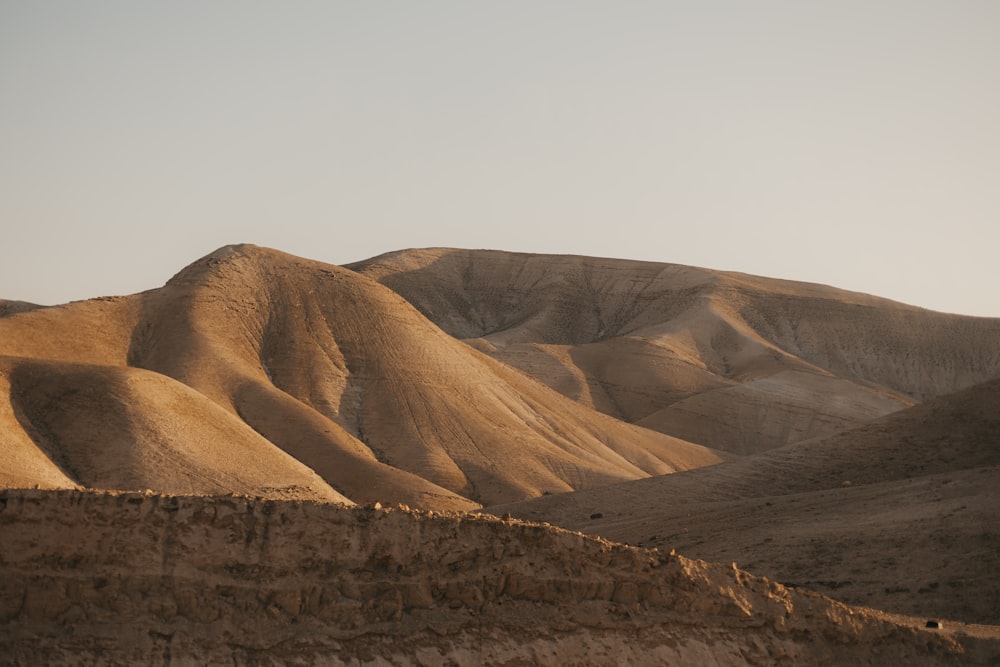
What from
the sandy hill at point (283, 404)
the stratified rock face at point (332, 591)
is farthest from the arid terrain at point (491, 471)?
the sandy hill at point (283, 404)

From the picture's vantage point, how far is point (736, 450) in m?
81.1

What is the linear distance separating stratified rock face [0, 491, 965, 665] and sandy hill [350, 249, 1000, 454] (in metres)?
69.7

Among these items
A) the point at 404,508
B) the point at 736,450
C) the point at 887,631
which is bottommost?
the point at 736,450

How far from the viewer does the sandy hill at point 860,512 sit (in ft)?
83.8

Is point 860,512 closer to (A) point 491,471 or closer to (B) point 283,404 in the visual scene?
(A) point 491,471

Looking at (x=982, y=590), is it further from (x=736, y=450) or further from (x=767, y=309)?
(x=767, y=309)

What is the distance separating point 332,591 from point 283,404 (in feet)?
136

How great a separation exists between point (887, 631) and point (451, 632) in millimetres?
6141

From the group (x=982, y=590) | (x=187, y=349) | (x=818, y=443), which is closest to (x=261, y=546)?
(x=982, y=590)

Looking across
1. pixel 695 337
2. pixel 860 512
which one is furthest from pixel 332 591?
pixel 695 337

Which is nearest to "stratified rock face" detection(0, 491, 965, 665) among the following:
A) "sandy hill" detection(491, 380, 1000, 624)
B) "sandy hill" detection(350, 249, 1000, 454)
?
"sandy hill" detection(491, 380, 1000, 624)

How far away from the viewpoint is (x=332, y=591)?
485 inches

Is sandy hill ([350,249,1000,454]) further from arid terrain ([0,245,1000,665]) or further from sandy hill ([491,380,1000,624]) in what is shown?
sandy hill ([491,380,1000,624])

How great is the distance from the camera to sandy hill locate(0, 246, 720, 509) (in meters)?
41.5
